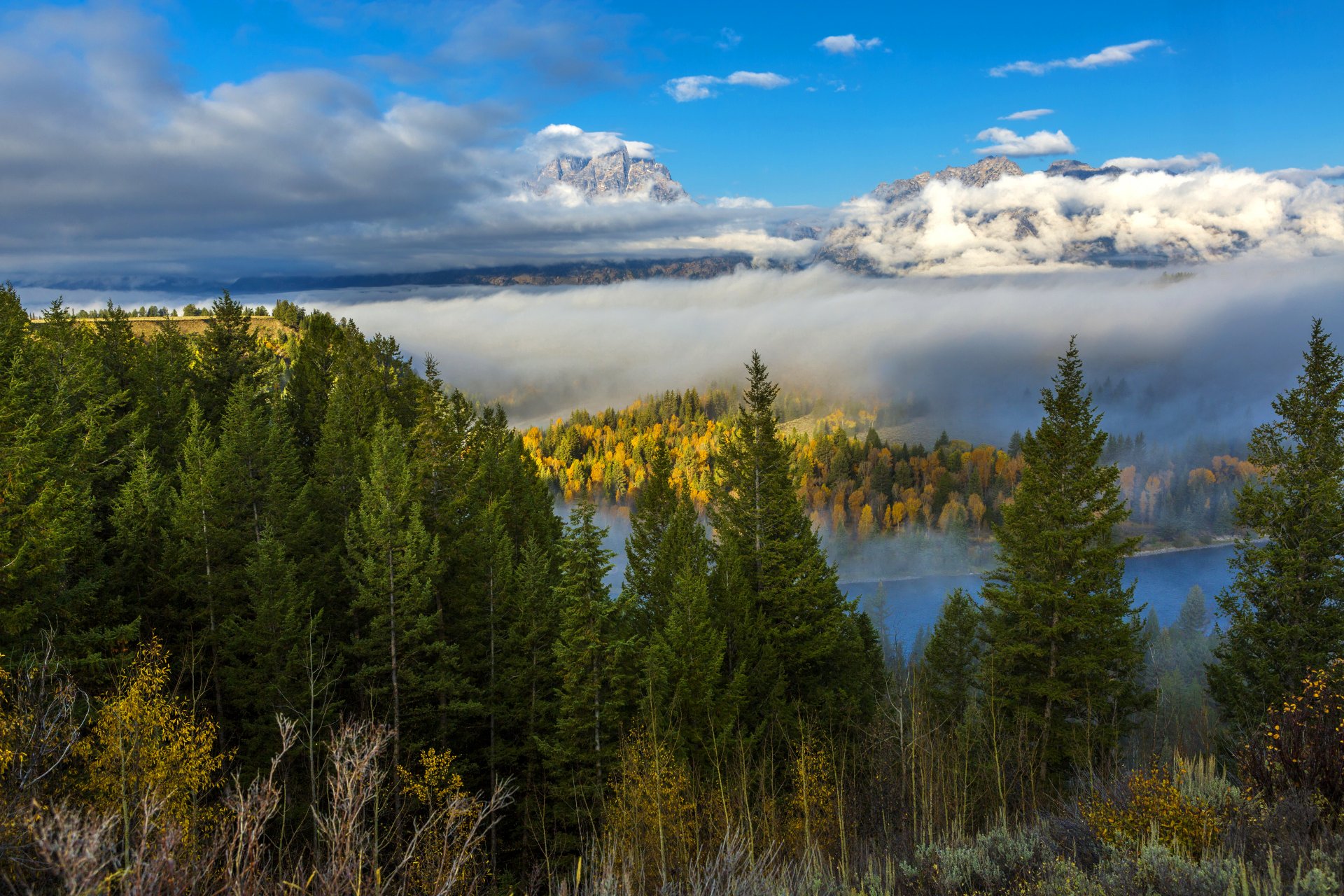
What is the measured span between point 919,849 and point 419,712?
65.2ft

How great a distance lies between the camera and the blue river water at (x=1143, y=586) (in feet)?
390

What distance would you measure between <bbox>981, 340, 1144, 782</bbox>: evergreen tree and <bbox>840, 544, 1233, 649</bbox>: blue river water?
87.1m

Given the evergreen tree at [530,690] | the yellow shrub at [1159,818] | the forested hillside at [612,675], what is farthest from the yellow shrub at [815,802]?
the yellow shrub at [1159,818]

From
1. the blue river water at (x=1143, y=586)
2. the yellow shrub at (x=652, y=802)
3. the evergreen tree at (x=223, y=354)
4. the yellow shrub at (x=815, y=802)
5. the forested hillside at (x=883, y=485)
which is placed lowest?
the blue river water at (x=1143, y=586)

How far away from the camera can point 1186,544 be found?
582 feet

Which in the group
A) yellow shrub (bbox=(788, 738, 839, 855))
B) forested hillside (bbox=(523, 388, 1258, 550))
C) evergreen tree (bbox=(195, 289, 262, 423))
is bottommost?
forested hillside (bbox=(523, 388, 1258, 550))

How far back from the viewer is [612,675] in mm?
23984

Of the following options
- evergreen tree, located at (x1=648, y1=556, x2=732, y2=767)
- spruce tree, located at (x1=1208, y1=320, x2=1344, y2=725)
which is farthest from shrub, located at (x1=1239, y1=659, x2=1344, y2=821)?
evergreen tree, located at (x1=648, y1=556, x2=732, y2=767)

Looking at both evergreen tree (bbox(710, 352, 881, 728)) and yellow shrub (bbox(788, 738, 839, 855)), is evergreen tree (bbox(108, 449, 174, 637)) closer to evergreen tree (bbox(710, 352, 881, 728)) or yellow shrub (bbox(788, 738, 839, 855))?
evergreen tree (bbox(710, 352, 881, 728))

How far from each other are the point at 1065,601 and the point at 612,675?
47.5 feet

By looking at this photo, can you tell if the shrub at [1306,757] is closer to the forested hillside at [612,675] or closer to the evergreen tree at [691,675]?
the forested hillside at [612,675]

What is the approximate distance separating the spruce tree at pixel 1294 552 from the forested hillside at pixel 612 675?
112 millimetres

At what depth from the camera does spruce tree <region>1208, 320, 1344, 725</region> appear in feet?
71.0

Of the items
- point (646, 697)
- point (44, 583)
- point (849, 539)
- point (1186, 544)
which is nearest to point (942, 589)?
point (849, 539)
